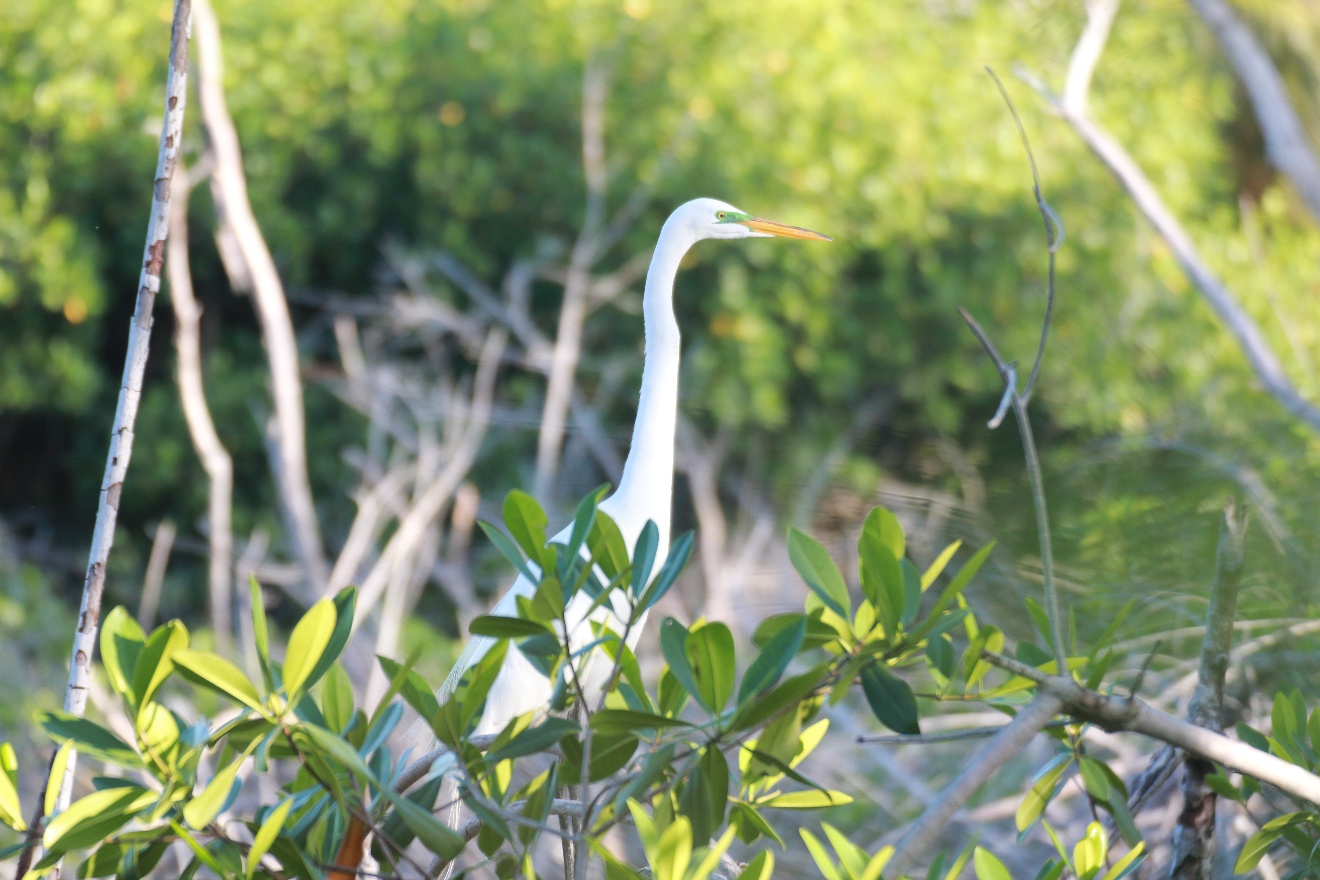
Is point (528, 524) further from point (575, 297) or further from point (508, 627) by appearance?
point (575, 297)

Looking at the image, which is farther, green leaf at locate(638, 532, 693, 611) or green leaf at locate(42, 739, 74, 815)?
green leaf at locate(42, 739, 74, 815)

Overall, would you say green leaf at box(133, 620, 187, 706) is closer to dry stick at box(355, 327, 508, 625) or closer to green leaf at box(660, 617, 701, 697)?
green leaf at box(660, 617, 701, 697)

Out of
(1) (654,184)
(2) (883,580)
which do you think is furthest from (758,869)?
(1) (654,184)

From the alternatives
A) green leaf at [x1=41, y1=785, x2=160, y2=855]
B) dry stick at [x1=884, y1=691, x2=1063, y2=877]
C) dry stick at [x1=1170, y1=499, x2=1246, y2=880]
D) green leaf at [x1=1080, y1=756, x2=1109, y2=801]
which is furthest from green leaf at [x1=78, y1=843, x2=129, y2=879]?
dry stick at [x1=1170, y1=499, x2=1246, y2=880]

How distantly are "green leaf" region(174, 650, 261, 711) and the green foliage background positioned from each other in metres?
2.78

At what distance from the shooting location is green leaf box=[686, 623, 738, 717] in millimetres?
941

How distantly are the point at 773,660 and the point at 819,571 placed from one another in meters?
0.11

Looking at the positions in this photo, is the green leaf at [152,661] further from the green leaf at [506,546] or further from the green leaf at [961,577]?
the green leaf at [961,577]

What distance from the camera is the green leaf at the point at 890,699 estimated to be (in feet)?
3.08

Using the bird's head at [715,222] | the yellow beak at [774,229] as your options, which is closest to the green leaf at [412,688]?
the bird's head at [715,222]

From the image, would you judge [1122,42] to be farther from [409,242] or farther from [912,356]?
[409,242]

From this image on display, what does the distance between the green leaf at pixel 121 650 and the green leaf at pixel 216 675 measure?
79 millimetres

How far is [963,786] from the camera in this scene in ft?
2.83

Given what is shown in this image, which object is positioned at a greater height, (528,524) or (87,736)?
(528,524)
